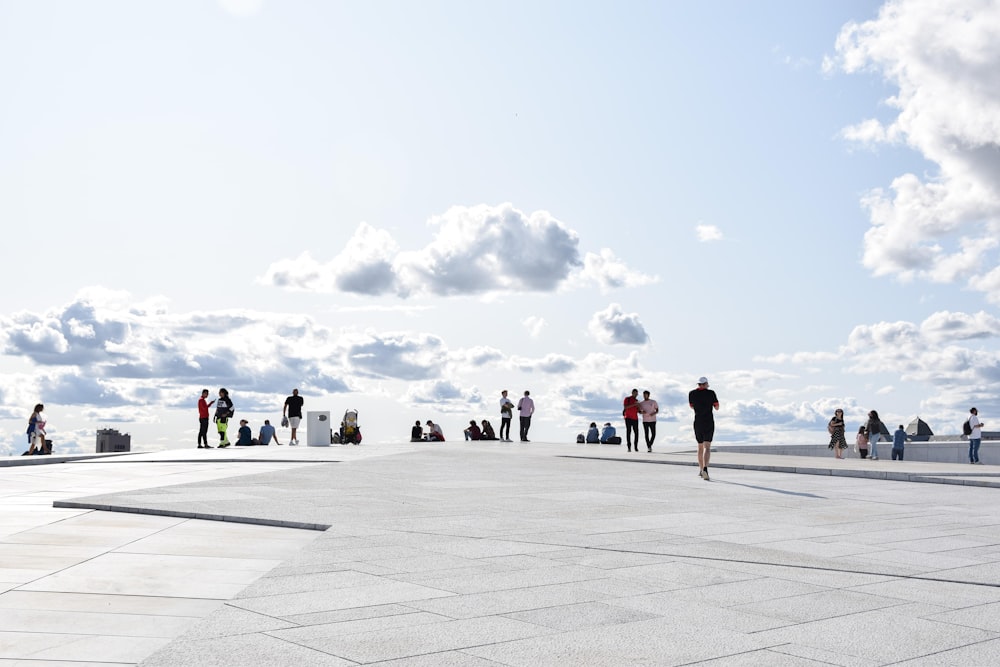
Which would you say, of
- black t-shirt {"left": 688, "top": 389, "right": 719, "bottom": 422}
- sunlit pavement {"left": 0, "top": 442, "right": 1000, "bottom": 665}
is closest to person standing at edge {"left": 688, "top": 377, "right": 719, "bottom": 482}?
black t-shirt {"left": 688, "top": 389, "right": 719, "bottom": 422}

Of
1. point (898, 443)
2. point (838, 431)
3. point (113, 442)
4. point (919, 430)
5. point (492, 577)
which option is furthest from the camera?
point (919, 430)

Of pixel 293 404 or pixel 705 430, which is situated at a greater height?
pixel 293 404

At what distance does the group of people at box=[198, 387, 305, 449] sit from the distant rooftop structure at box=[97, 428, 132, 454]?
8.51 metres

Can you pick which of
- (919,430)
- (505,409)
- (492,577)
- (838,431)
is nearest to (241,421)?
(505,409)

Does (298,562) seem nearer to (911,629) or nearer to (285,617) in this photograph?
(285,617)

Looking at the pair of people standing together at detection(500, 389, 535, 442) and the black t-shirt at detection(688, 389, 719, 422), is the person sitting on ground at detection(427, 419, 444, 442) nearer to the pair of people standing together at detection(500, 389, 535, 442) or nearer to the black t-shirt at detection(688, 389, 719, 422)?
the pair of people standing together at detection(500, 389, 535, 442)

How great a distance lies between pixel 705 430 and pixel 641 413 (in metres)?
12.7

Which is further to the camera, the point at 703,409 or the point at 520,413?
the point at 520,413

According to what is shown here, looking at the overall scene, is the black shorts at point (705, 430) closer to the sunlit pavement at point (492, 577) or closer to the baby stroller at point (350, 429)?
the sunlit pavement at point (492, 577)

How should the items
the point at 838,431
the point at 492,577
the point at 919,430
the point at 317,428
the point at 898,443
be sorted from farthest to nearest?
the point at 919,430, the point at 898,443, the point at 317,428, the point at 838,431, the point at 492,577

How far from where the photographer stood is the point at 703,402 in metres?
18.9

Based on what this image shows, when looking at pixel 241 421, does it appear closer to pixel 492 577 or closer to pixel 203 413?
pixel 203 413

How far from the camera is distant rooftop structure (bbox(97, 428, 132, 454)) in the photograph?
41.6 m

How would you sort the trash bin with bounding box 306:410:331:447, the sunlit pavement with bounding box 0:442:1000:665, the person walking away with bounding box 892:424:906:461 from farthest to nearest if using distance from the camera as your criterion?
the person walking away with bounding box 892:424:906:461
the trash bin with bounding box 306:410:331:447
the sunlit pavement with bounding box 0:442:1000:665
